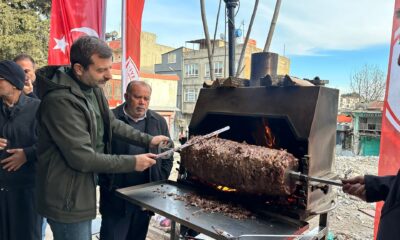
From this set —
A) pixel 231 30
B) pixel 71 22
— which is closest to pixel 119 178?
pixel 231 30

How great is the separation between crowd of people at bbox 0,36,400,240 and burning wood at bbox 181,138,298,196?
Answer: 1.24 ft

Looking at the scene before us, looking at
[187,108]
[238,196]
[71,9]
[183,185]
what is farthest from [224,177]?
[187,108]

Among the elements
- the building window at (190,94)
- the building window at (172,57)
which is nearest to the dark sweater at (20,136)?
the building window at (190,94)

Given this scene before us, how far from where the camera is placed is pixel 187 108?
36.0 meters

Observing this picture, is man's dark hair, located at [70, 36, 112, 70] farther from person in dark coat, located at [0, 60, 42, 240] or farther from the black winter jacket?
person in dark coat, located at [0, 60, 42, 240]

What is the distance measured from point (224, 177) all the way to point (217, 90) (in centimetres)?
86

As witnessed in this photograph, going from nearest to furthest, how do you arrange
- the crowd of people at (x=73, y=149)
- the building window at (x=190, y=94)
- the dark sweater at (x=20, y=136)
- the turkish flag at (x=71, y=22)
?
the crowd of people at (x=73, y=149) → the dark sweater at (x=20, y=136) → the turkish flag at (x=71, y=22) → the building window at (x=190, y=94)

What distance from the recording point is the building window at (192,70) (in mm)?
34906

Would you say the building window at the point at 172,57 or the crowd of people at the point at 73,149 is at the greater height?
the building window at the point at 172,57

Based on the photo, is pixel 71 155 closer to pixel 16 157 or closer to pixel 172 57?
pixel 16 157

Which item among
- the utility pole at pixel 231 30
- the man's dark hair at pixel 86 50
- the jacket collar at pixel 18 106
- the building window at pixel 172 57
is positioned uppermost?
the building window at pixel 172 57

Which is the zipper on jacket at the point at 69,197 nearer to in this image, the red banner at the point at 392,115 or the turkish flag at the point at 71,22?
the red banner at the point at 392,115

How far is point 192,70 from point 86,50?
3369 centimetres

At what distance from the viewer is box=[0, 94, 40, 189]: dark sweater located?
2.84 meters
